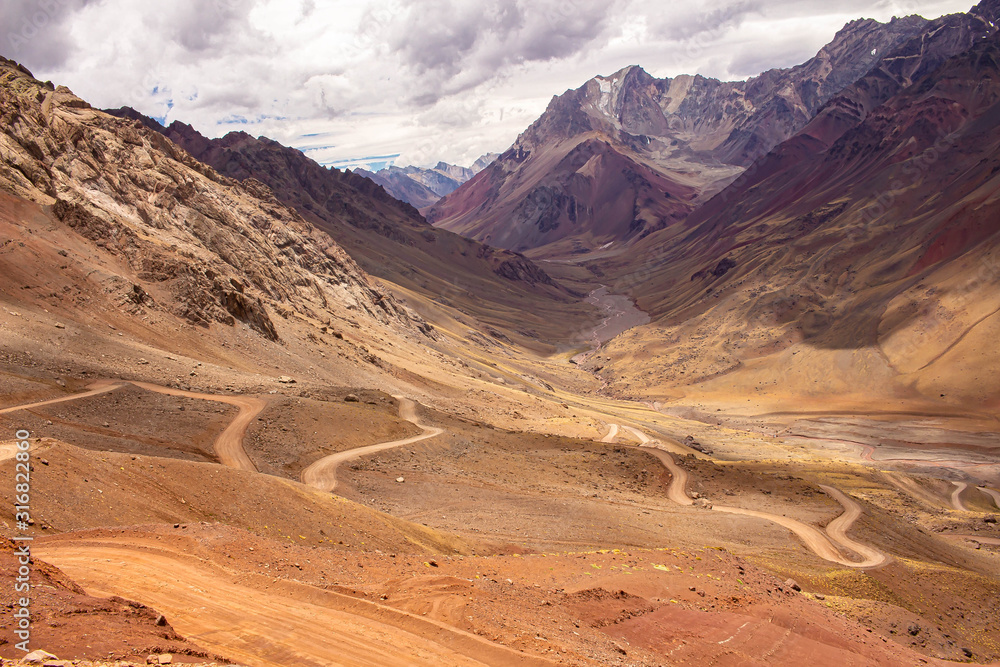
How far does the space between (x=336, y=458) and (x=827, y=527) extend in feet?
81.3

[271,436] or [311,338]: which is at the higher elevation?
[311,338]

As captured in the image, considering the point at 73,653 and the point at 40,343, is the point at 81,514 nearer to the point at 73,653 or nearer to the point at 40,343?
the point at 73,653

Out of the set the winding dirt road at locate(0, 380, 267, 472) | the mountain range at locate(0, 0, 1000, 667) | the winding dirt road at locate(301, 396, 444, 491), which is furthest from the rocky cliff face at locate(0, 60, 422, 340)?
the winding dirt road at locate(301, 396, 444, 491)

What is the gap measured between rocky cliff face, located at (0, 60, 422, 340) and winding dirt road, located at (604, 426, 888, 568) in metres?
32.9

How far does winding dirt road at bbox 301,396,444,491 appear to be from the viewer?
28441 millimetres

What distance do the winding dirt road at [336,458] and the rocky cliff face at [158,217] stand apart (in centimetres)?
1885

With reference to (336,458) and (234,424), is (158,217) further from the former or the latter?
(336,458)

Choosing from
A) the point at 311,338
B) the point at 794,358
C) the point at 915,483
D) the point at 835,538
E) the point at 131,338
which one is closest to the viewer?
the point at 835,538

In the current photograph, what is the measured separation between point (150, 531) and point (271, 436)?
15709mm

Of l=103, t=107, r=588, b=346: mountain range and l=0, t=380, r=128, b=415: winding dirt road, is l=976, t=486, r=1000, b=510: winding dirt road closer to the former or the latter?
l=0, t=380, r=128, b=415: winding dirt road

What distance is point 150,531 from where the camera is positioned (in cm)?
1603

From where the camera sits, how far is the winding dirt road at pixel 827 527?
2864 centimetres

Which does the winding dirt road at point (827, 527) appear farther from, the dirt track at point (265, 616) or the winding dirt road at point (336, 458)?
the dirt track at point (265, 616)

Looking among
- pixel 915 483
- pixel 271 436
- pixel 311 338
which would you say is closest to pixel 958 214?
pixel 915 483
